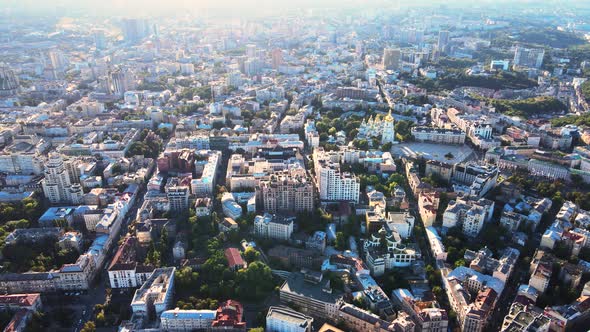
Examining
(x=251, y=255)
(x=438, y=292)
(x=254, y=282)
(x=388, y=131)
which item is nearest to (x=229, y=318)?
(x=254, y=282)

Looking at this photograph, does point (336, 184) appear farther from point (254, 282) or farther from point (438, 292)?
point (438, 292)

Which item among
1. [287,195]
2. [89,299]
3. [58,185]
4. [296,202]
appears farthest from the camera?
[58,185]

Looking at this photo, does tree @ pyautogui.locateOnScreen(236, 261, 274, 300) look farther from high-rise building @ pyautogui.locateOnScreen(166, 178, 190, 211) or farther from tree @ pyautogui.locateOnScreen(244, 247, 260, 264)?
high-rise building @ pyautogui.locateOnScreen(166, 178, 190, 211)

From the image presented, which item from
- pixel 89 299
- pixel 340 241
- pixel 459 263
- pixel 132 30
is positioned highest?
pixel 132 30

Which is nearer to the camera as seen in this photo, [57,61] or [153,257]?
[153,257]

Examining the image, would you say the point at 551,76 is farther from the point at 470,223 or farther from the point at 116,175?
the point at 116,175

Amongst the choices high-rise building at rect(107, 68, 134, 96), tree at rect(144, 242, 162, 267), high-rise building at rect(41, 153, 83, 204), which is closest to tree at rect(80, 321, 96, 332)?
tree at rect(144, 242, 162, 267)
